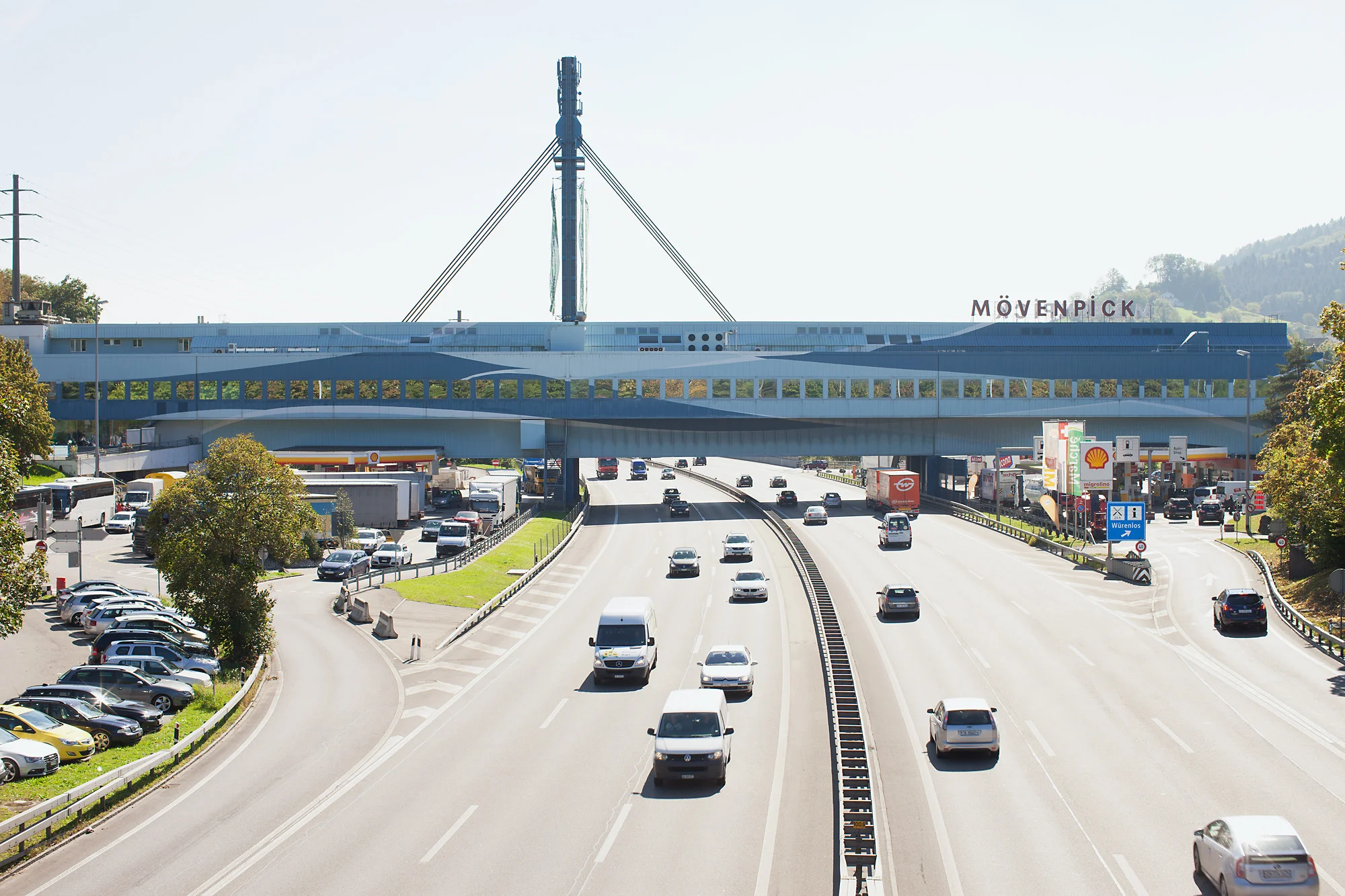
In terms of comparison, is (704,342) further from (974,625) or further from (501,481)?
(974,625)

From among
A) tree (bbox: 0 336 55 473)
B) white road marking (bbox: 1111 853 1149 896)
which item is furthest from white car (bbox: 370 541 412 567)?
white road marking (bbox: 1111 853 1149 896)

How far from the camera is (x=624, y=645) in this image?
37.5 metres

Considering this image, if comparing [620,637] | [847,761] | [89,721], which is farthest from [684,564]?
[847,761]

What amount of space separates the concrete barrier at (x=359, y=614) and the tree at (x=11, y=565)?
20.7 m

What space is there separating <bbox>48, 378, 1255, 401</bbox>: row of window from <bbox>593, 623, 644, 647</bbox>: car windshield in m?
57.5

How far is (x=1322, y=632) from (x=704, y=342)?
6979cm

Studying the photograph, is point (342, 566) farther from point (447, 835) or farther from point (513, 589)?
point (447, 835)

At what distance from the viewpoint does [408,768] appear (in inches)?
1115

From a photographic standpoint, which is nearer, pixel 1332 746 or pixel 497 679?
pixel 1332 746

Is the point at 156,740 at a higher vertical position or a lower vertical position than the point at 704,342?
lower

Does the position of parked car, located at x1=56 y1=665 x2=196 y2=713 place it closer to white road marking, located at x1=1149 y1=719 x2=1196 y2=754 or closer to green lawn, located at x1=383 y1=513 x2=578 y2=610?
green lawn, located at x1=383 y1=513 x2=578 y2=610

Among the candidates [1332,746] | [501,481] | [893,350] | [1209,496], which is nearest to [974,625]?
[1332,746]

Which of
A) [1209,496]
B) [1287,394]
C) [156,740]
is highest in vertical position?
[1287,394]

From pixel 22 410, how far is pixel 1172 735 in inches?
1225
